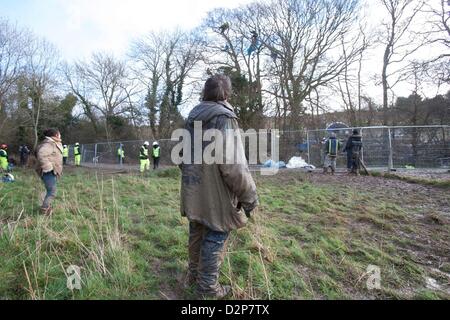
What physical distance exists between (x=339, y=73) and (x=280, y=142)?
10.5 m

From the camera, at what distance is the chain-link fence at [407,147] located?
45.4 feet

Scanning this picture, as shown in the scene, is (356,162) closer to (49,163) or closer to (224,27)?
(49,163)

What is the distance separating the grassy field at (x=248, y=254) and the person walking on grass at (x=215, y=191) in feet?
1.16

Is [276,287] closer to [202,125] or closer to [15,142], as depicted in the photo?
[202,125]

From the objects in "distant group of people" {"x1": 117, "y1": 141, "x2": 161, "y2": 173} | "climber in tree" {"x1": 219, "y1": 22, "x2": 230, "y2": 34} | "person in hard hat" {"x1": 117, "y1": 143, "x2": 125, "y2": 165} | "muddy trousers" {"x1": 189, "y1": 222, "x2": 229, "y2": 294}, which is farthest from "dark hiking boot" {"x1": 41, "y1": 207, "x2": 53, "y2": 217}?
"climber in tree" {"x1": 219, "y1": 22, "x2": 230, "y2": 34}

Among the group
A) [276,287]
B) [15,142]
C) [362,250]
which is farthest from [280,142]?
[15,142]

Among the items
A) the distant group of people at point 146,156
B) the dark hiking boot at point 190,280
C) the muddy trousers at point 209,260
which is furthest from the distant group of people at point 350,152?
the muddy trousers at point 209,260

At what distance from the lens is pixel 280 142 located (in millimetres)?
18734

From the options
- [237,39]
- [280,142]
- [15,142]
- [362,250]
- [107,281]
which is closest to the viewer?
[107,281]

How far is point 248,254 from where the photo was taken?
12.5 feet

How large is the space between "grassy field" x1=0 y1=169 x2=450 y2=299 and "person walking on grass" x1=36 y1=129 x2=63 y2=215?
485mm

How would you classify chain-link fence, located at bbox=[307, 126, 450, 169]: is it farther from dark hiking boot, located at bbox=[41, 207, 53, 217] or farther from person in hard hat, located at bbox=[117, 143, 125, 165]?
person in hard hat, located at bbox=[117, 143, 125, 165]

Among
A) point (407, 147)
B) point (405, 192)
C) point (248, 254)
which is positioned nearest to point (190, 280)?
point (248, 254)

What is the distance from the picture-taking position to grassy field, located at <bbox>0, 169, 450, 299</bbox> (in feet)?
10.2
